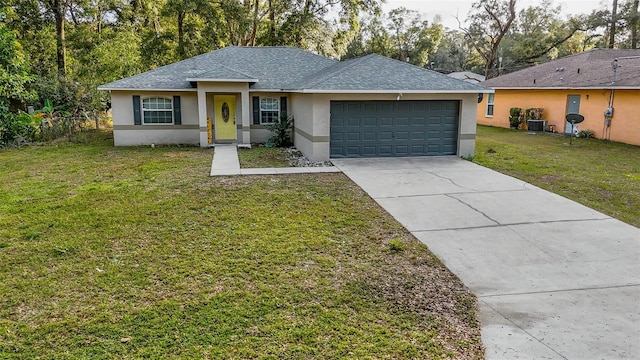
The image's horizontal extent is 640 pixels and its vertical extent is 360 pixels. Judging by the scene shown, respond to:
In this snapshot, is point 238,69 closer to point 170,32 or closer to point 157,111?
point 157,111

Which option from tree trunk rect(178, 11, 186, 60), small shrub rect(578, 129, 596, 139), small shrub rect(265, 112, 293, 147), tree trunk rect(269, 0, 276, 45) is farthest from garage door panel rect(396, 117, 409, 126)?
tree trunk rect(178, 11, 186, 60)

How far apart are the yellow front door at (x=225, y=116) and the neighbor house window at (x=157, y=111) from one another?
1.80m

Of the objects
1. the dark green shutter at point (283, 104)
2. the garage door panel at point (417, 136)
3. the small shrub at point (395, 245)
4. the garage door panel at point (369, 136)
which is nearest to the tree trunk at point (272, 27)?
the dark green shutter at point (283, 104)

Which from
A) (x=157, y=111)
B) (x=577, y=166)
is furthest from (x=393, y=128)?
(x=157, y=111)

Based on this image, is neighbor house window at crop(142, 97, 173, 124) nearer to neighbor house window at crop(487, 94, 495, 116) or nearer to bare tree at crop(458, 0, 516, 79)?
neighbor house window at crop(487, 94, 495, 116)

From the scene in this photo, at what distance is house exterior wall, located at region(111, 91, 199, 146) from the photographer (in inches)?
676

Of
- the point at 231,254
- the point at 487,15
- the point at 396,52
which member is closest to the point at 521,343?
the point at 231,254

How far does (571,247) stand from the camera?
A: 680 centimetres

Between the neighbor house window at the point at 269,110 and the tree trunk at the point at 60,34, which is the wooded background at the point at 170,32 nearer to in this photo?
the tree trunk at the point at 60,34

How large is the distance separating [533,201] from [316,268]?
5.73 metres

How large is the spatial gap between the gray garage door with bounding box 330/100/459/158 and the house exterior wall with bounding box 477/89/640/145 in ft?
29.0

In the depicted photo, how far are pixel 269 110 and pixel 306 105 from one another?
390 cm

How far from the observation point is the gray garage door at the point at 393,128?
559 inches

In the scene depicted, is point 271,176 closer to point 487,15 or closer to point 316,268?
point 316,268
